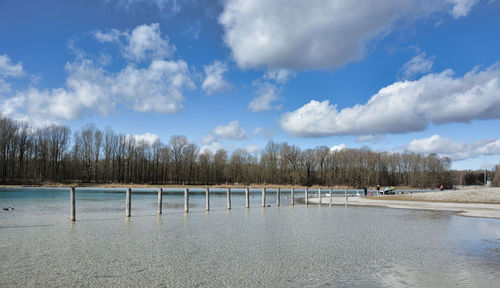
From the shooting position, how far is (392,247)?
11336mm

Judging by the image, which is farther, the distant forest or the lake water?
the distant forest

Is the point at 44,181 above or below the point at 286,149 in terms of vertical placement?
below

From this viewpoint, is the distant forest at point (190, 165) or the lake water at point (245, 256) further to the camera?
the distant forest at point (190, 165)

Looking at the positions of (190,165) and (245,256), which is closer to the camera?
(245,256)

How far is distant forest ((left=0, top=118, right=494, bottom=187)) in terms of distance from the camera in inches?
2766

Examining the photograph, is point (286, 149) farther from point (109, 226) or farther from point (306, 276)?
point (306, 276)

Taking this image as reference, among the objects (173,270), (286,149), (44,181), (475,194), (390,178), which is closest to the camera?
(173,270)

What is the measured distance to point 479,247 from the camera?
37.4 ft

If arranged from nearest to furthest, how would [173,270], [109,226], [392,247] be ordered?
[173,270], [392,247], [109,226]

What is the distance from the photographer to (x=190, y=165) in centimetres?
9169

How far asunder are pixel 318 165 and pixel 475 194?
62198mm

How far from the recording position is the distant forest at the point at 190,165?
230ft

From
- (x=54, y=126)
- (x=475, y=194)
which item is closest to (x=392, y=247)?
(x=475, y=194)

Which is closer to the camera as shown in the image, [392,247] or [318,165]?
[392,247]
